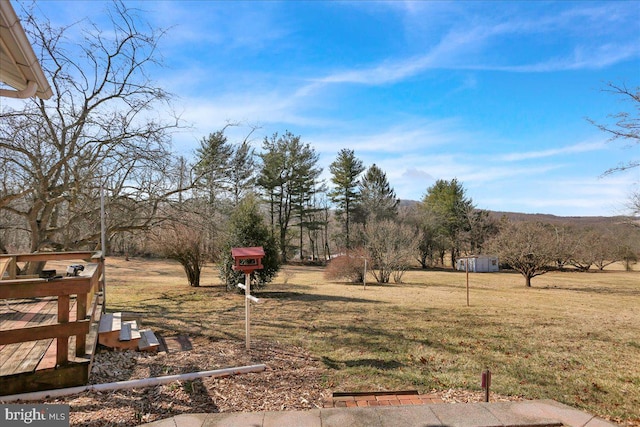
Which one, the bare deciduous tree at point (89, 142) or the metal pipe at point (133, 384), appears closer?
the metal pipe at point (133, 384)

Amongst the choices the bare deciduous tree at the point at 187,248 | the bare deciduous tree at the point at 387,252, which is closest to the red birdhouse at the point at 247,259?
the bare deciduous tree at the point at 187,248

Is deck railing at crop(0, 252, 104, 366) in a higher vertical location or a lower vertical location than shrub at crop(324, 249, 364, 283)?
higher

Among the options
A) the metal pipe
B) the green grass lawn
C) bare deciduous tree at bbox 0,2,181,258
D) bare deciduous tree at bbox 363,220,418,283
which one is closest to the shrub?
bare deciduous tree at bbox 363,220,418,283

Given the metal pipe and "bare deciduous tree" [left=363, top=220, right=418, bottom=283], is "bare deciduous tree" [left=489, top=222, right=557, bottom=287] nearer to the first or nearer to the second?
"bare deciduous tree" [left=363, top=220, right=418, bottom=283]

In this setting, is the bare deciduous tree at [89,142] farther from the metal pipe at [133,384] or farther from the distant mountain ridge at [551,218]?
the distant mountain ridge at [551,218]

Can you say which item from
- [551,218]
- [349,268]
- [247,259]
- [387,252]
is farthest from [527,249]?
[551,218]

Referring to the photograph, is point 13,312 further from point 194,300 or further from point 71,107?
point 194,300

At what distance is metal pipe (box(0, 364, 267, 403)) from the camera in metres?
3.14

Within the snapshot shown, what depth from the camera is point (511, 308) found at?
1013cm

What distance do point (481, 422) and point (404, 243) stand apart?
1956 centimetres

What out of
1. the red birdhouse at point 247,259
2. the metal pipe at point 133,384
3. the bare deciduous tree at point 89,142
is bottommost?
the metal pipe at point 133,384

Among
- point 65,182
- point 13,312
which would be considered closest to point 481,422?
point 13,312

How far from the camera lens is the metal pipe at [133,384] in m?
3.14

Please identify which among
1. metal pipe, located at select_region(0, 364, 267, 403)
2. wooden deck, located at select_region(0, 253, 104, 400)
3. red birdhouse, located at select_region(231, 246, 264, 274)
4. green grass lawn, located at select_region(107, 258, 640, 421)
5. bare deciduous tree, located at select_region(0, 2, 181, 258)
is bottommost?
green grass lawn, located at select_region(107, 258, 640, 421)
